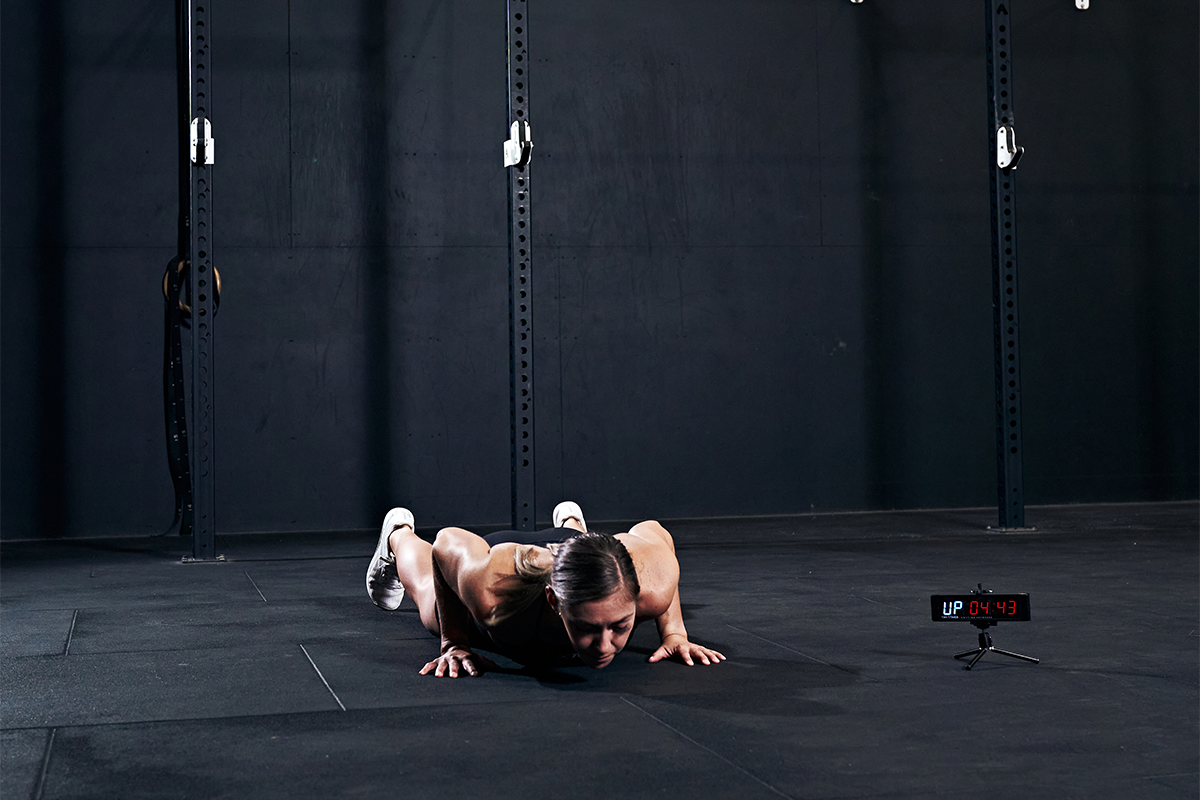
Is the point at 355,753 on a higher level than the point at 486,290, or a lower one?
lower

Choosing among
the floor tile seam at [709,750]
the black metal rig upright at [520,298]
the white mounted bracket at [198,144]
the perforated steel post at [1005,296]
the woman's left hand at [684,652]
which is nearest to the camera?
the floor tile seam at [709,750]

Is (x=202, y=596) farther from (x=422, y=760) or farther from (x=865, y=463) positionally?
(x=865, y=463)

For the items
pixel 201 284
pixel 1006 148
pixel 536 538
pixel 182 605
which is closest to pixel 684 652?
pixel 536 538

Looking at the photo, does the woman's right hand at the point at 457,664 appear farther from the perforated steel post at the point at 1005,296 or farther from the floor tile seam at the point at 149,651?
the perforated steel post at the point at 1005,296

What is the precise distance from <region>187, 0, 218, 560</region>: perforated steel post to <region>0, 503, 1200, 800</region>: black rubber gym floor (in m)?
0.72

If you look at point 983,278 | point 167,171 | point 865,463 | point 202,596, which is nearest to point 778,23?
point 983,278

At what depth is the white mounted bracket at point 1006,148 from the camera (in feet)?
23.0

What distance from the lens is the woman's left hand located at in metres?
3.48

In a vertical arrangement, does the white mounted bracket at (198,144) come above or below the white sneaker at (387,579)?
above

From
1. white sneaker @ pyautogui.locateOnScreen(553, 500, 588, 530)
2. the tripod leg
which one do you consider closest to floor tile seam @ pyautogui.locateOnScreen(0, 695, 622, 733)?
the tripod leg

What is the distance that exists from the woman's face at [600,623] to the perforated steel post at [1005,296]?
482cm

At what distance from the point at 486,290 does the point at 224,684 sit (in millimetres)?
4861

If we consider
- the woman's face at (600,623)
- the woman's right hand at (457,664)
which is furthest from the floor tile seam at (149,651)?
the woman's face at (600,623)

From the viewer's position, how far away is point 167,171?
748 cm
